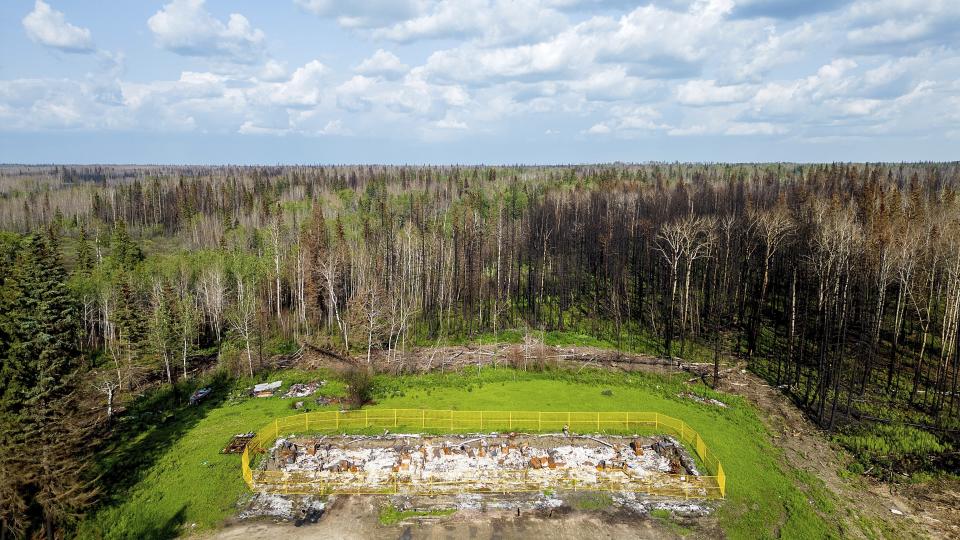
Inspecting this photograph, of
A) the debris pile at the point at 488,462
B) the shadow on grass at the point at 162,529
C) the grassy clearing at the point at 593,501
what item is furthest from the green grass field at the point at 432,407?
the grassy clearing at the point at 593,501

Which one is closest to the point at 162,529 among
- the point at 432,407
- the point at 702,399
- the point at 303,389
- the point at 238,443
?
the point at 238,443

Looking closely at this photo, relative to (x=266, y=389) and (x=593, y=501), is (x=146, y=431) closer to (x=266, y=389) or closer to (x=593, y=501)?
(x=266, y=389)

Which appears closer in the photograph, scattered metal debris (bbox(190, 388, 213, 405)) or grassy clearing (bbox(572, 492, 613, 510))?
grassy clearing (bbox(572, 492, 613, 510))

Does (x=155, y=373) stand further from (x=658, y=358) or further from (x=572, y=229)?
(x=572, y=229)

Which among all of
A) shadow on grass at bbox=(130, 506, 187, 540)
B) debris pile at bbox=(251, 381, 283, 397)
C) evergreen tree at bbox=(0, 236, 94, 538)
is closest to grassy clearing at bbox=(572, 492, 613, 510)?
shadow on grass at bbox=(130, 506, 187, 540)

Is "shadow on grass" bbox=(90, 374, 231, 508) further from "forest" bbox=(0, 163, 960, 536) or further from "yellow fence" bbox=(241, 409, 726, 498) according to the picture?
"yellow fence" bbox=(241, 409, 726, 498)
